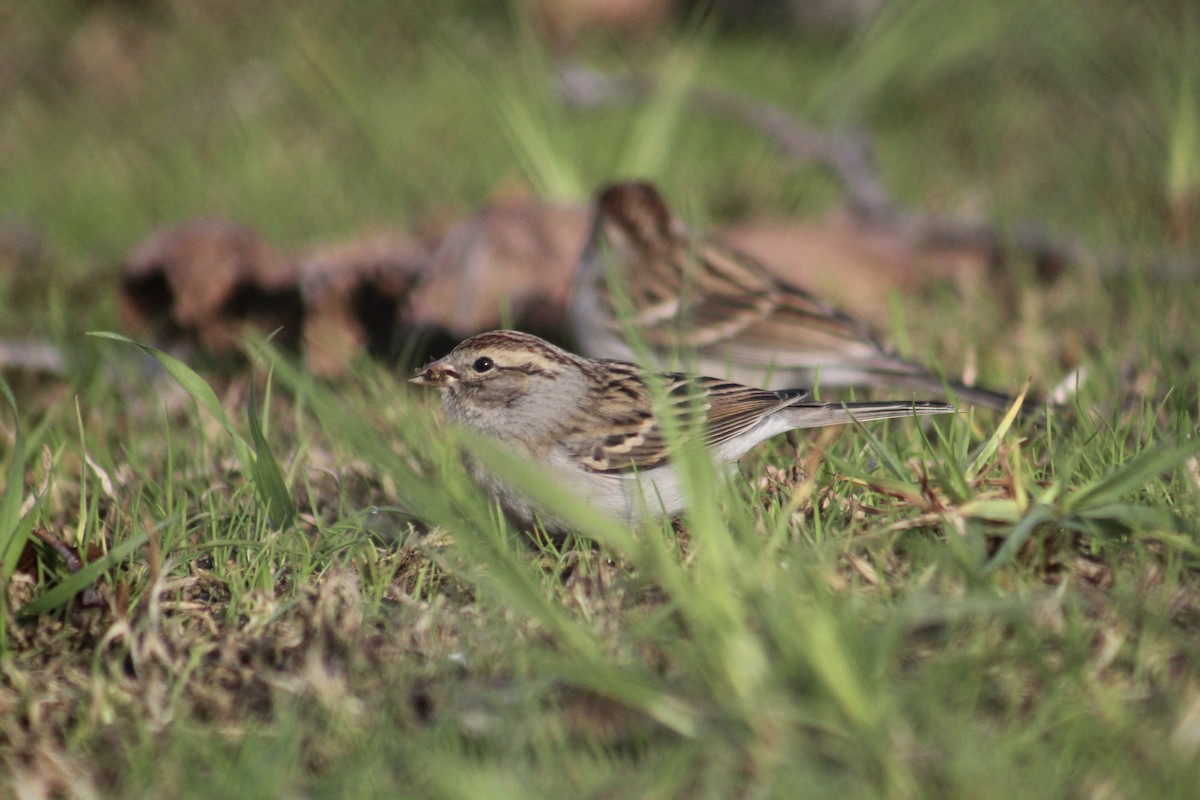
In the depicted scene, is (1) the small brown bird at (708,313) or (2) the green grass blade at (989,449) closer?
(2) the green grass blade at (989,449)

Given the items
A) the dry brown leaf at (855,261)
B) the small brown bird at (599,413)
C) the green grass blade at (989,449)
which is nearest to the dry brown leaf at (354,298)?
the small brown bird at (599,413)

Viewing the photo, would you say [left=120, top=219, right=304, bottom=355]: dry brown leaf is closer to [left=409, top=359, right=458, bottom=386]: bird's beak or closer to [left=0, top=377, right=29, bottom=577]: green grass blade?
[left=409, top=359, right=458, bottom=386]: bird's beak

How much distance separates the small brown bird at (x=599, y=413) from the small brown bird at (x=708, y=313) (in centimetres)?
88

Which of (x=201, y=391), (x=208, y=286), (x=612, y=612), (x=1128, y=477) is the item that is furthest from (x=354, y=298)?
(x=1128, y=477)

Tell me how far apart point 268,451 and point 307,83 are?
21.5 feet

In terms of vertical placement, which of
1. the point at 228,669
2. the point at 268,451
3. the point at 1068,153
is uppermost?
the point at 268,451

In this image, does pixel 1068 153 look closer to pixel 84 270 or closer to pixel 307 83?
pixel 307 83

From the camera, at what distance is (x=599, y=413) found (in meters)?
4.29

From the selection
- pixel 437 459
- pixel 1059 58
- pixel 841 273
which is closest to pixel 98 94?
pixel 841 273

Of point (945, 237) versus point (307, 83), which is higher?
point (307, 83)

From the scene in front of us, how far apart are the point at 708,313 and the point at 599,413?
1710 millimetres

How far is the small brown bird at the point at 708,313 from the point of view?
5441mm

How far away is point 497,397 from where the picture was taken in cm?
432

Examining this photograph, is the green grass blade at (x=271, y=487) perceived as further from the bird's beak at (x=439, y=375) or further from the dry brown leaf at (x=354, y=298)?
the dry brown leaf at (x=354, y=298)
